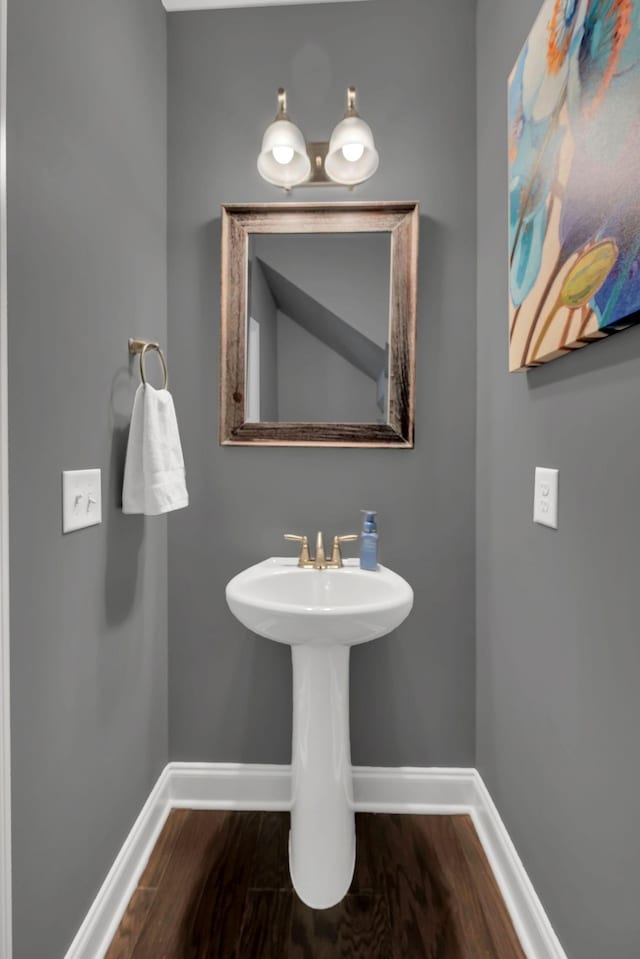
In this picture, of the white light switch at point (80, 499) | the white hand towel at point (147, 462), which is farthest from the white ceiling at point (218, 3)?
the white light switch at point (80, 499)

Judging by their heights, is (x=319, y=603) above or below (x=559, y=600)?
below

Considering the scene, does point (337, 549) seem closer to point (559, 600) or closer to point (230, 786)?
Answer: point (559, 600)

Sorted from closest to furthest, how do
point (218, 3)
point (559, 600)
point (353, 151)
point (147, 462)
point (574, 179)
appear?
point (574, 179) < point (559, 600) < point (147, 462) < point (353, 151) < point (218, 3)

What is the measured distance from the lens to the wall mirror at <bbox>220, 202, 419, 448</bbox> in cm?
146

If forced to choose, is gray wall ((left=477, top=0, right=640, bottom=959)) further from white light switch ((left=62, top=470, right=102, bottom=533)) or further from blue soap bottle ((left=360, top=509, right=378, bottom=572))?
white light switch ((left=62, top=470, right=102, bottom=533))

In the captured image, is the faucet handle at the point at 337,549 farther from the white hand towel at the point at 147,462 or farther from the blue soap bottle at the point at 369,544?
the white hand towel at the point at 147,462

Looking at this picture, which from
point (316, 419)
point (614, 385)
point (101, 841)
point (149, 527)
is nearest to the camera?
point (614, 385)

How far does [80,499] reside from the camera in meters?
1.01

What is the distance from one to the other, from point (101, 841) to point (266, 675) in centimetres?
59

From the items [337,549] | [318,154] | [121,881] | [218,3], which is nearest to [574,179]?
[318,154]

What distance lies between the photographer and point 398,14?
1.46 metres

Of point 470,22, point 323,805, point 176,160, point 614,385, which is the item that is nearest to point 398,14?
point 470,22

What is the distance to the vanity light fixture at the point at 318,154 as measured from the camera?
4.40 ft

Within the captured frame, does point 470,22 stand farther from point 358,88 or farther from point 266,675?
point 266,675
